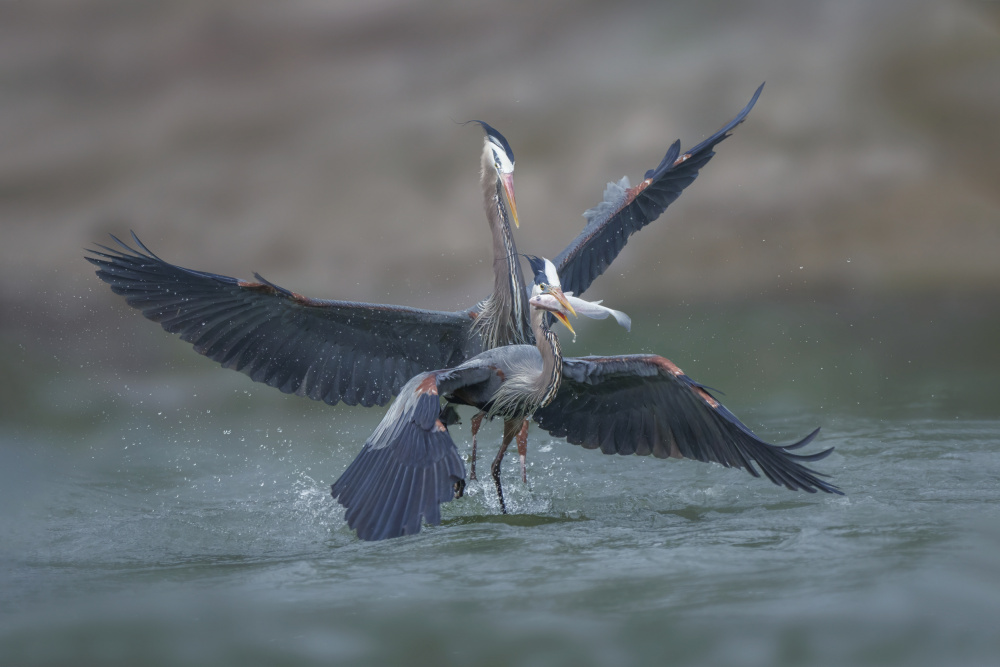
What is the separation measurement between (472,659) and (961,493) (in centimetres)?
268

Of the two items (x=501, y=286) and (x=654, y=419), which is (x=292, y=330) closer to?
(x=501, y=286)

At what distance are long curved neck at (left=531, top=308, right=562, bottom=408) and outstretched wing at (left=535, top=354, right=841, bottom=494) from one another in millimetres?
136

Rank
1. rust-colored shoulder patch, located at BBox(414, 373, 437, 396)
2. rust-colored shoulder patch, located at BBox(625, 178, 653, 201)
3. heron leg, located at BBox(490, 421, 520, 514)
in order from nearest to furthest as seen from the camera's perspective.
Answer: rust-colored shoulder patch, located at BBox(414, 373, 437, 396)
heron leg, located at BBox(490, 421, 520, 514)
rust-colored shoulder patch, located at BBox(625, 178, 653, 201)

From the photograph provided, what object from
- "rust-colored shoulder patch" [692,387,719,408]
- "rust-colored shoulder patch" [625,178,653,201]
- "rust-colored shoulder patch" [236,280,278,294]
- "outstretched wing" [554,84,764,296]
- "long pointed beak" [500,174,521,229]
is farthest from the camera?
"rust-colored shoulder patch" [625,178,653,201]

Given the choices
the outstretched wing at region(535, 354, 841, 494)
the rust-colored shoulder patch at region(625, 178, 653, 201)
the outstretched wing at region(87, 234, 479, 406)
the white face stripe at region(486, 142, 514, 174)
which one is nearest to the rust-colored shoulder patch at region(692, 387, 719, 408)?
the outstretched wing at region(535, 354, 841, 494)

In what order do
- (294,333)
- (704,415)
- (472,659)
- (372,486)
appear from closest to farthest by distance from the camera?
(472,659), (372,486), (704,415), (294,333)

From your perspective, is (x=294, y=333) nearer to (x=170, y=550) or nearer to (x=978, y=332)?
(x=170, y=550)

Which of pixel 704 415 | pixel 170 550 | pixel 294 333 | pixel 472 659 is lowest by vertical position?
pixel 472 659

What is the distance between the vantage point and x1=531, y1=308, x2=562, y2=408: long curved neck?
5051 mm

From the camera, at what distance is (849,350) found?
318 inches

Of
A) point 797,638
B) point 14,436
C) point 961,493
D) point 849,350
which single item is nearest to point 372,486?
point 797,638

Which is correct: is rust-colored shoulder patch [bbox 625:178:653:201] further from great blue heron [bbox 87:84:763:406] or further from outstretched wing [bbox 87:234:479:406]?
outstretched wing [bbox 87:234:479:406]

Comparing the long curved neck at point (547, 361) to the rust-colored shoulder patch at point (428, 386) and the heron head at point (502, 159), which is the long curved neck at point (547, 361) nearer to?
the rust-colored shoulder patch at point (428, 386)

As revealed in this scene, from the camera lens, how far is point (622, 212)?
6.51 m
